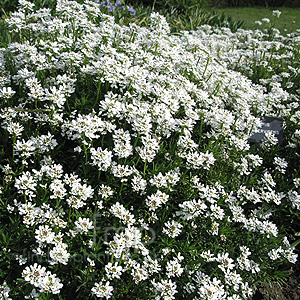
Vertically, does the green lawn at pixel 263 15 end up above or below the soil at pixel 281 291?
above

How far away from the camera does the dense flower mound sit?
238 cm

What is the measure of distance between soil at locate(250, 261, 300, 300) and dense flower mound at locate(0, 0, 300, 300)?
316 mm

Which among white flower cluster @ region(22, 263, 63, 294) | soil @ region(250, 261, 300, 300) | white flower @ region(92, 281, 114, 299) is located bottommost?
soil @ region(250, 261, 300, 300)

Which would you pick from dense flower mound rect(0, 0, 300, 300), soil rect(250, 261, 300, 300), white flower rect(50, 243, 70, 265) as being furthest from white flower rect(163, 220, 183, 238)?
soil rect(250, 261, 300, 300)

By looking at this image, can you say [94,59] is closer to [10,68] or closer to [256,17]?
[10,68]

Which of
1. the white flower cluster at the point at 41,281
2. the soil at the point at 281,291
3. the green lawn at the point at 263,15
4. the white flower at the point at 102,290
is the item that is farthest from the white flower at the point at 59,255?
the green lawn at the point at 263,15

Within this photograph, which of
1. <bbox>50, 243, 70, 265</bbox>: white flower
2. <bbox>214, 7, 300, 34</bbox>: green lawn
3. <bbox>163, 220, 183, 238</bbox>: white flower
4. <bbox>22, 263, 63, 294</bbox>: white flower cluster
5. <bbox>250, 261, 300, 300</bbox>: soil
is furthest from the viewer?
<bbox>214, 7, 300, 34</bbox>: green lawn

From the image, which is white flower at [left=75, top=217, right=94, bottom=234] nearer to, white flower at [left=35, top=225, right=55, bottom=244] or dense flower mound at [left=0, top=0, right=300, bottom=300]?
dense flower mound at [left=0, top=0, right=300, bottom=300]

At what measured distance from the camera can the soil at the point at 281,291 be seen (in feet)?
10.2

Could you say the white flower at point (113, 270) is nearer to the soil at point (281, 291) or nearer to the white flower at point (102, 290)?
the white flower at point (102, 290)

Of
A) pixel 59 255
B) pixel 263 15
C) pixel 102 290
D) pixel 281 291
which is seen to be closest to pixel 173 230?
pixel 102 290

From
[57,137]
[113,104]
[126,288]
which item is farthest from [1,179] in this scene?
[126,288]

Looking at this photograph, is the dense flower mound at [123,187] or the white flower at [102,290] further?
the dense flower mound at [123,187]

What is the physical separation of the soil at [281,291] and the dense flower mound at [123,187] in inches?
12.4
